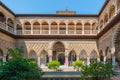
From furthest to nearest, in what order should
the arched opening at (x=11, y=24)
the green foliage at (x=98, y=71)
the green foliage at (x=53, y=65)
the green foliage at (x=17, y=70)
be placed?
1. the arched opening at (x=11, y=24)
2. the green foliage at (x=53, y=65)
3. the green foliage at (x=98, y=71)
4. the green foliage at (x=17, y=70)

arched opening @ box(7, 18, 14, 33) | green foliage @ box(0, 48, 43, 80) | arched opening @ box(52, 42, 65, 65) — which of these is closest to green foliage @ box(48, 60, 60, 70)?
arched opening @ box(52, 42, 65, 65)

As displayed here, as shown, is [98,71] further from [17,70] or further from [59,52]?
[59,52]

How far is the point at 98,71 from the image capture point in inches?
355

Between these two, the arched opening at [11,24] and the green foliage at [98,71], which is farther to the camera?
the arched opening at [11,24]

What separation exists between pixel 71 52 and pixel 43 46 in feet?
13.8

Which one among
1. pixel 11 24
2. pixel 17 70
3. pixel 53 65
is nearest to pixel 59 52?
pixel 11 24

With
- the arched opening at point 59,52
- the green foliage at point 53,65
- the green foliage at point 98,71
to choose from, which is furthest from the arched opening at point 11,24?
the green foliage at point 98,71

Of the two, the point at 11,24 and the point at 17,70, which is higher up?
the point at 11,24

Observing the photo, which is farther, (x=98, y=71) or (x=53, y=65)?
(x=53, y=65)

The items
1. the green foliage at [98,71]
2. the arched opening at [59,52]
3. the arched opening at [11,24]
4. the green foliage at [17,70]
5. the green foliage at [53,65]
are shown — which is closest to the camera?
the green foliage at [17,70]

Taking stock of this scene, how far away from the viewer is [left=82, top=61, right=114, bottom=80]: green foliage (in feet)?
29.3

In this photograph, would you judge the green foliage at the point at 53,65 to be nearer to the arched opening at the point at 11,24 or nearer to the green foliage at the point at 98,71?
the arched opening at the point at 11,24

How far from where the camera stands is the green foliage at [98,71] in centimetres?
893

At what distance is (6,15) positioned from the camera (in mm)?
28500
